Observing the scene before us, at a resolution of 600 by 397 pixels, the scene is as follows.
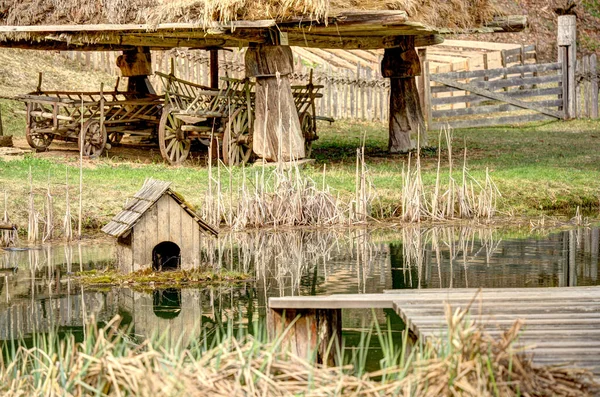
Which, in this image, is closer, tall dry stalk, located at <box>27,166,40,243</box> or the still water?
the still water

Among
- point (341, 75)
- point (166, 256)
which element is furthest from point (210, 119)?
point (341, 75)

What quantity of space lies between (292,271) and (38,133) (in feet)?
30.9

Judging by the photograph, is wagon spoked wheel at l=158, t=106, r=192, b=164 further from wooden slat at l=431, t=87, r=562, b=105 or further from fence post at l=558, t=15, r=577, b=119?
fence post at l=558, t=15, r=577, b=119

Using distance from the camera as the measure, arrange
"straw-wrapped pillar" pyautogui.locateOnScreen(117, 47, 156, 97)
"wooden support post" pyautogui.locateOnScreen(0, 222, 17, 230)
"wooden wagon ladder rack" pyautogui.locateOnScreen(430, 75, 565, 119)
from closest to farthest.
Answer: "wooden support post" pyautogui.locateOnScreen(0, 222, 17, 230), "straw-wrapped pillar" pyautogui.locateOnScreen(117, 47, 156, 97), "wooden wagon ladder rack" pyautogui.locateOnScreen(430, 75, 565, 119)

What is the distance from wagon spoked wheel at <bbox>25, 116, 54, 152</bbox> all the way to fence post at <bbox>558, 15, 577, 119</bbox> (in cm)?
1201

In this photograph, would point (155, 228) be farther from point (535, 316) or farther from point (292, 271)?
point (535, 316)

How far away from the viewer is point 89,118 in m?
18.6

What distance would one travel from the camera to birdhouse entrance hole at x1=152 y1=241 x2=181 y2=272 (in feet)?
35.7

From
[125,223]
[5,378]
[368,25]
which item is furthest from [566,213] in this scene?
[5,378]

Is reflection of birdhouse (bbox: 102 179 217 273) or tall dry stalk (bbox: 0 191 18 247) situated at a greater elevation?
reflection of birdhouse (bbox: 102 179 217 273)

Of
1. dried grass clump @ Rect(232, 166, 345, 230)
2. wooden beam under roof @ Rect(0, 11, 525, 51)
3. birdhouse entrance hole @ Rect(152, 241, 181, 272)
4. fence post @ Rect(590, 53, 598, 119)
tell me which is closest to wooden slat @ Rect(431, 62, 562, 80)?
fence post @ Rect(590, 53, 598, 119)

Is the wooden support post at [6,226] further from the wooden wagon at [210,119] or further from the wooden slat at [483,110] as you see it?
the wooden slat at [483,110]

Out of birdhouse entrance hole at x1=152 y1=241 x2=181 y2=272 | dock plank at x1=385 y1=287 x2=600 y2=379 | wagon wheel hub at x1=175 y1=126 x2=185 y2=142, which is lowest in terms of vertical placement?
birdhouse entrance hole at x1=152 y1=241 x2=181 y2=272

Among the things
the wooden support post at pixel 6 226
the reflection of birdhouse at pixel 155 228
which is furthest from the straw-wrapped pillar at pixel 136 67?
the reflection of birdhouse at pixel 155 228
